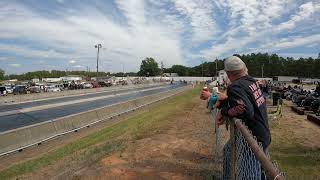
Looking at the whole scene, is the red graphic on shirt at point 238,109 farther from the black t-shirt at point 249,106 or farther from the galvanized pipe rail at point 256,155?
the galvanized pipe rail at point 256,155

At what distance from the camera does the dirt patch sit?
8898 millimetres

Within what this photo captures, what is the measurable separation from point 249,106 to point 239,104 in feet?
0.39

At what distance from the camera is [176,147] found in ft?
39.8

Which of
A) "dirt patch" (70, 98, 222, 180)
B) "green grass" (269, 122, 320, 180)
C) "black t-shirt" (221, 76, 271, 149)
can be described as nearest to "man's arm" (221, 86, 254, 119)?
"black t-shirt" (221, 76, 271, 149)

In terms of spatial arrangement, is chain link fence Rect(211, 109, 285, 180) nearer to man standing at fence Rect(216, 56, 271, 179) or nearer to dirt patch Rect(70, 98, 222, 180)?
man standing at fence Rect(216, 56, 271, 179)

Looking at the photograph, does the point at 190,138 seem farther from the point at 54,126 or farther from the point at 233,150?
the point at 233,150

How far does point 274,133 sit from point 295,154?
15.2ft

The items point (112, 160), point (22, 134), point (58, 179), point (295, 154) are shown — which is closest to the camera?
point (58, 179)

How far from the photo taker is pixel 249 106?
4891 mm

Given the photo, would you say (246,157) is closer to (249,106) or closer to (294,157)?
(249,106)

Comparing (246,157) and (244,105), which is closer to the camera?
(246,157)

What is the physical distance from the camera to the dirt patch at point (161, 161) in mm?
8898

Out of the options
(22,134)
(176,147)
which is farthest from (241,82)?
(22,134)

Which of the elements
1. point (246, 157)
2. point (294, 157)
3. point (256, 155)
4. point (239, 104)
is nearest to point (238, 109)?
point (239, 104)
